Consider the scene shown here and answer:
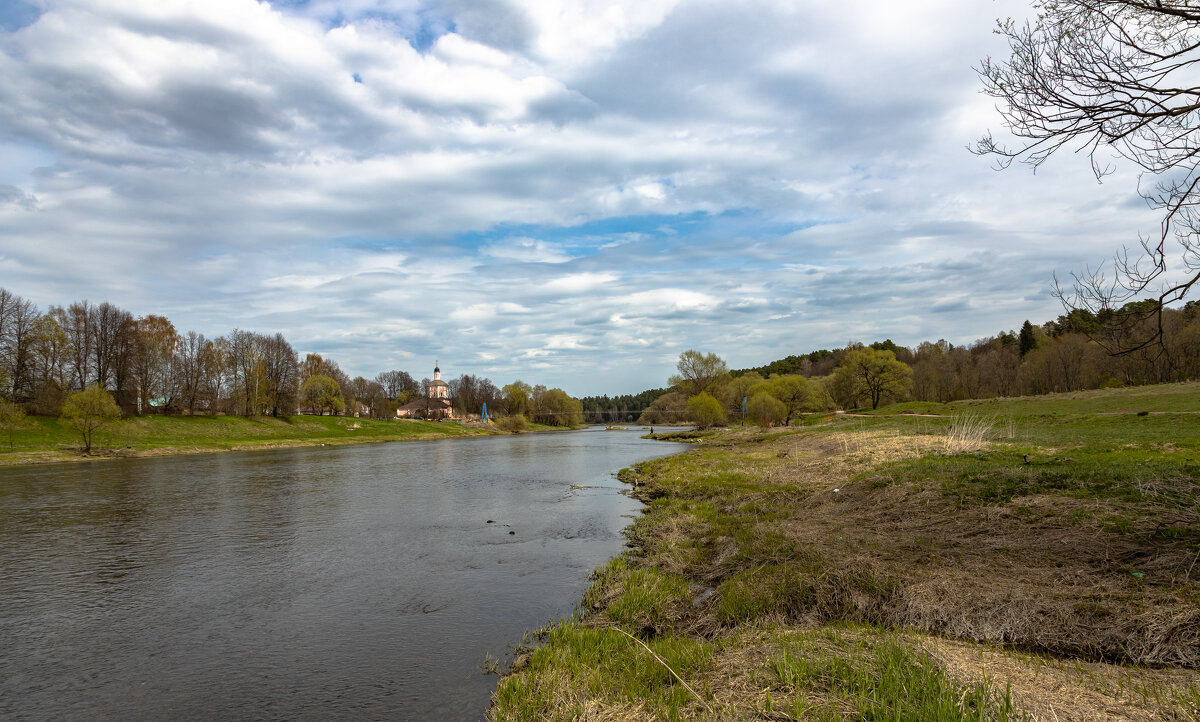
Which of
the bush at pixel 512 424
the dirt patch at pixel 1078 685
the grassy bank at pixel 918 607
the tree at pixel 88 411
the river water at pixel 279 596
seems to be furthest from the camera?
the bush at pixel 512 424

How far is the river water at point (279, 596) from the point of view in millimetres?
8305

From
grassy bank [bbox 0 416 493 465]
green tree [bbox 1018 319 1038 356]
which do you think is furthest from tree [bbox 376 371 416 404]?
green tree [bbox 1018 319 1038 356]

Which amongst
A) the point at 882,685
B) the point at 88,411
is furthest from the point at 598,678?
the point at 88,411

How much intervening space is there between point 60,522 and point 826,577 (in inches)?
A: 1062

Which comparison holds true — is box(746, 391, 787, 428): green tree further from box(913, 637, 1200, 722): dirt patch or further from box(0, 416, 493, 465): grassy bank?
box(913, 637, 1200, 722): dirt patch

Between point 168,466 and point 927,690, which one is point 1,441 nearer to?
point 168,466

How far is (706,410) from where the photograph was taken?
86.0 m

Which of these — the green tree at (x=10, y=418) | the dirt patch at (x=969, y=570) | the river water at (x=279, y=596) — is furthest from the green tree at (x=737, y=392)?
the green tree at (x=10, y=418)

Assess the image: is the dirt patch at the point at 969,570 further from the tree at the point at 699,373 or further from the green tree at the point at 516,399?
the green tree at the point at 516,399

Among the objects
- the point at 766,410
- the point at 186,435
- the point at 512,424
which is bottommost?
the point at 512,424

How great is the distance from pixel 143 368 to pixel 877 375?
322 ft

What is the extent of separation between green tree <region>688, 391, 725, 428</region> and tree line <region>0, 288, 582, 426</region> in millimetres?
63421

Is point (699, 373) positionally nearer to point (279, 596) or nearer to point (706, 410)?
point (706, 410)

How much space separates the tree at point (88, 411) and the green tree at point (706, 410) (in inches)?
2694
